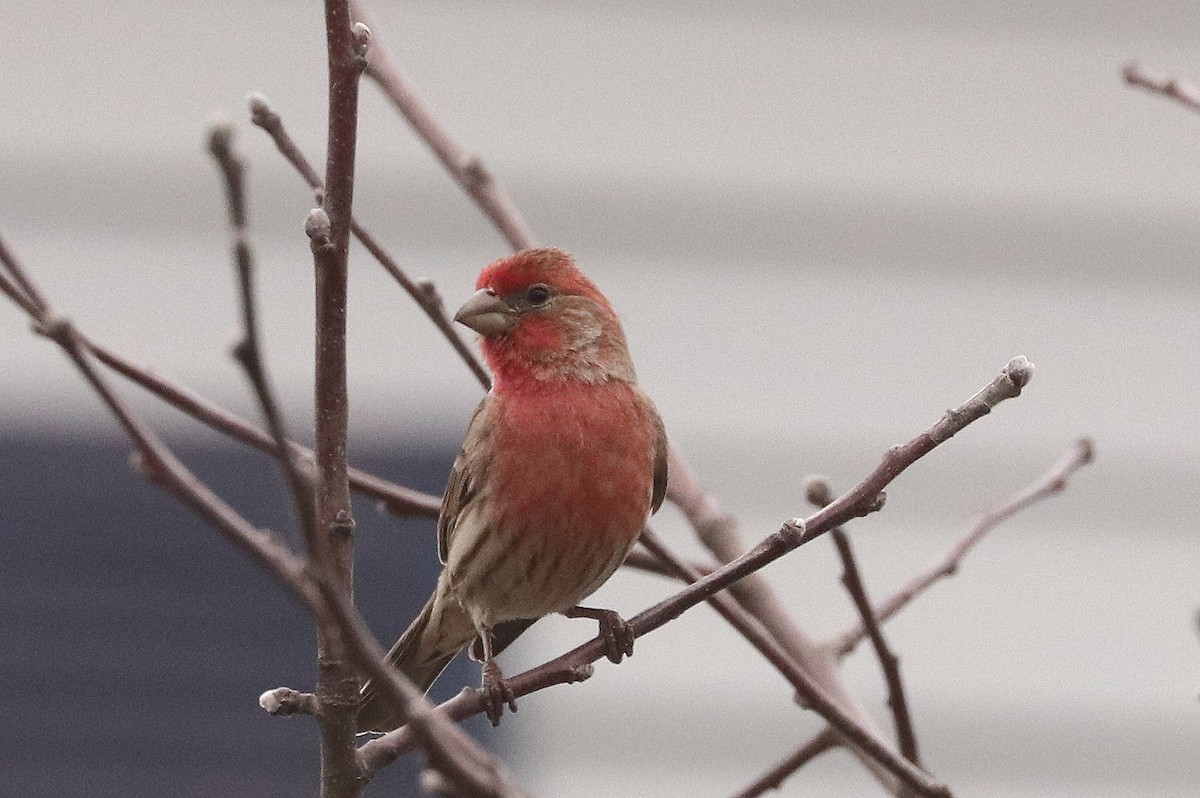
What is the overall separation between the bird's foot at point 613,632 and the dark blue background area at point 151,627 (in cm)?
204

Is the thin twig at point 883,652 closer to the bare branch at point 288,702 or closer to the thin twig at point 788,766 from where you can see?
the thin twig at point 788,766

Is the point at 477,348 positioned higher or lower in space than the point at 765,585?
higher

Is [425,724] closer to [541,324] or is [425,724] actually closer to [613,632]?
[613,632]

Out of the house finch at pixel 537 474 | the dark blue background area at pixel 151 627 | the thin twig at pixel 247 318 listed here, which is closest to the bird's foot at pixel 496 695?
the house finch at pixel 537 474

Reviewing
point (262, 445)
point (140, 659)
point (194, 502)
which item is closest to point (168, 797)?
point (140, 659)

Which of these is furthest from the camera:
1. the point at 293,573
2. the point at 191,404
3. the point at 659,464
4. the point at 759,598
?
the point at 659,464

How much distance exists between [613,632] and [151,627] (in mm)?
2959

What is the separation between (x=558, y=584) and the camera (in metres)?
3.02

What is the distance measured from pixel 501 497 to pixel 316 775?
2471 mm

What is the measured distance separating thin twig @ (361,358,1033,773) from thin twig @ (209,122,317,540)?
82 centimetres

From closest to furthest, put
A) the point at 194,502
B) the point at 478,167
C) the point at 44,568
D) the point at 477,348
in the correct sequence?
1. the point at 194,502
2. the point at 478,167
3. the point at 477,348
4. the point at 44,568

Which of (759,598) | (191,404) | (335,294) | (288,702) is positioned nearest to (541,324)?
(759,598)

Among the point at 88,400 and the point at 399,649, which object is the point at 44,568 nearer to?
the point at 88,400

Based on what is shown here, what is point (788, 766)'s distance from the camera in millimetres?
2375
